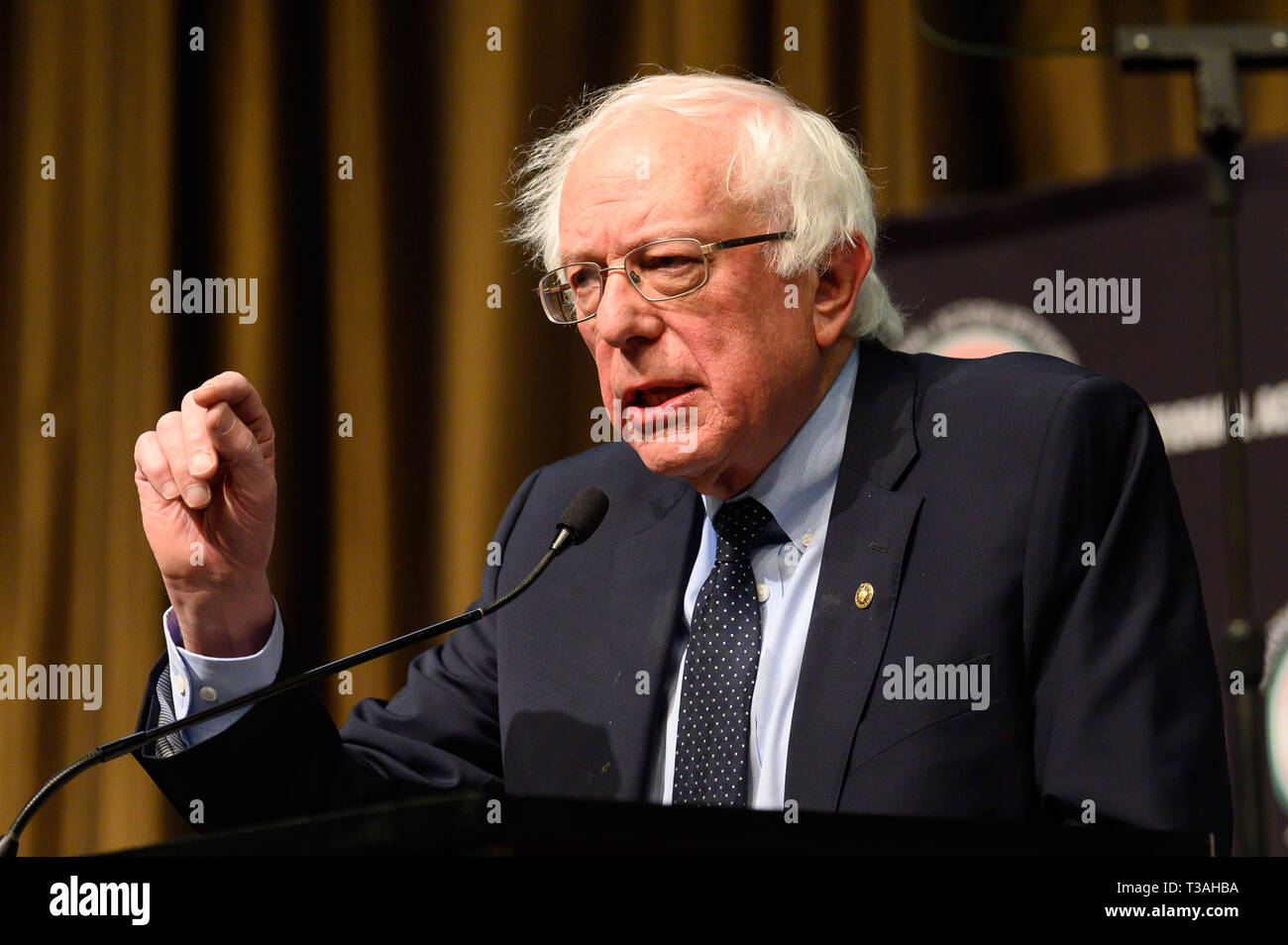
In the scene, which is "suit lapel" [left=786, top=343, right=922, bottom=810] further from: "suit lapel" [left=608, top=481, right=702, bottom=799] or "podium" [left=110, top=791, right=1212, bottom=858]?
"podium" [left=110, top=791, right=1212, bottom=858]

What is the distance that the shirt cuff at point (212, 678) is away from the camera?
1651mm

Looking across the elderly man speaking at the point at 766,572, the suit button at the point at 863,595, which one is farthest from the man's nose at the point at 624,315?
the suit button at the point at 863,595

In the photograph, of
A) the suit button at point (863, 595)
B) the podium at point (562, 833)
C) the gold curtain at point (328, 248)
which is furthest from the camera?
the gold curtain at point (328, 248)

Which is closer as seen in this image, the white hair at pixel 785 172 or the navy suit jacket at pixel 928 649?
the navy suit jacket at pixel 928 649

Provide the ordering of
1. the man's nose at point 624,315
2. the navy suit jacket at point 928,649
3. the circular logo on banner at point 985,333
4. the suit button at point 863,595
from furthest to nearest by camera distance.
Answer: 1. the circular logo on banner at point 985,333
2. the man's nose at point 624,315
3. the suit button at point 863,595
4. the navy suit jacket at point 928,649

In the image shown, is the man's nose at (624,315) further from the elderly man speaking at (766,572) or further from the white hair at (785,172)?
the white hair at (785,172)

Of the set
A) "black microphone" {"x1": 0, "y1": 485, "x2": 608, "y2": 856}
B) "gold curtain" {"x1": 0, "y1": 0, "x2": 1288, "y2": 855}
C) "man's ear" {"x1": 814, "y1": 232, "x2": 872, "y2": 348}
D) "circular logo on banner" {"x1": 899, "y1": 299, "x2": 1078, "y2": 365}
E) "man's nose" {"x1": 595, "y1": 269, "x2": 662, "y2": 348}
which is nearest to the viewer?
"black microphone" {"x1": 0, "y1": 485, "x2": 608, "y2": 856}

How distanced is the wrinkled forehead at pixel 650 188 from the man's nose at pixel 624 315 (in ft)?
0.15

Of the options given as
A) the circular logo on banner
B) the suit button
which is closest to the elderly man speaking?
the suit button

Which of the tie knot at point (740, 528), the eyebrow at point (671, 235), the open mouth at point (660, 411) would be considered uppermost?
the eyebrow at point (671, 235)

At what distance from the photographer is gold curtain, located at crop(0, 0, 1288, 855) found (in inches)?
111

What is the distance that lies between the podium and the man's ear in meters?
1.00

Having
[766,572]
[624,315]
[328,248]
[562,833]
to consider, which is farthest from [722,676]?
[328,248]
